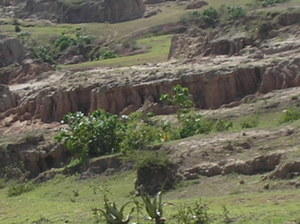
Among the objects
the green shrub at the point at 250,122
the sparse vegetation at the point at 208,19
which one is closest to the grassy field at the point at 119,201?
the green shrub at the point at 250,122

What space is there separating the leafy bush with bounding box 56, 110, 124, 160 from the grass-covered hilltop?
5 centimetres

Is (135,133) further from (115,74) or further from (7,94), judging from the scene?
(7,94)

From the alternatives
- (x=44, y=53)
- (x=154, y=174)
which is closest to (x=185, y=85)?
(x=154, y=174)

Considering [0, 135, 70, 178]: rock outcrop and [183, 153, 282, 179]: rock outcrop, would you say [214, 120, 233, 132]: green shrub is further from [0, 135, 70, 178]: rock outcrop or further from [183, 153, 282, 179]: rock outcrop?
[0, 135, 70, 178]: rock outcrop

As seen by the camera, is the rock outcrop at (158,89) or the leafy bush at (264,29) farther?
the leafy bush at (264,29)

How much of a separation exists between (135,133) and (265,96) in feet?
37.0

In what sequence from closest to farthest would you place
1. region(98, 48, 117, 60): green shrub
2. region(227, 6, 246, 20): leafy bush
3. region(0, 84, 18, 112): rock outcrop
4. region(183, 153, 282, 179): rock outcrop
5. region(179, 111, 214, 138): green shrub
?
1. region(183, 153, 282, 179): rock outcrop
2. region(179, 111, 214, 138): green shrub
3. region(0, 84, 18, 112): rock outcrop
4. region(227, 6, 246, 20): leafy bush
5. region(98, 48, 117, 60): green shrub

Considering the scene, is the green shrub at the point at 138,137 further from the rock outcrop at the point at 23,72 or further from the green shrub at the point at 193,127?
the rock outcrop at the point at 23,72

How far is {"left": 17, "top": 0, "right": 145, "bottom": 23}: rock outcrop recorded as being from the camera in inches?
3989

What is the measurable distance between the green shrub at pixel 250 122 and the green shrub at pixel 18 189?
9571 millimetres

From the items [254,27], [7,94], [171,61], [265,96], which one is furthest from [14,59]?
[265,96]

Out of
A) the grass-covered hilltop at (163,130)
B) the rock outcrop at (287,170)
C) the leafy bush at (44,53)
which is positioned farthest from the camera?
the leafy bush at (44,53)

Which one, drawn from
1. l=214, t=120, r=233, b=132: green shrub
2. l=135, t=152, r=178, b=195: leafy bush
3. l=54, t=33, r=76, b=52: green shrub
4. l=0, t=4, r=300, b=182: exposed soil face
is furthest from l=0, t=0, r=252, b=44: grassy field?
l=135, t=152, r=178, b=195: leafy bush

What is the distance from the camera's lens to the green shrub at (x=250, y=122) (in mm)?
31875
